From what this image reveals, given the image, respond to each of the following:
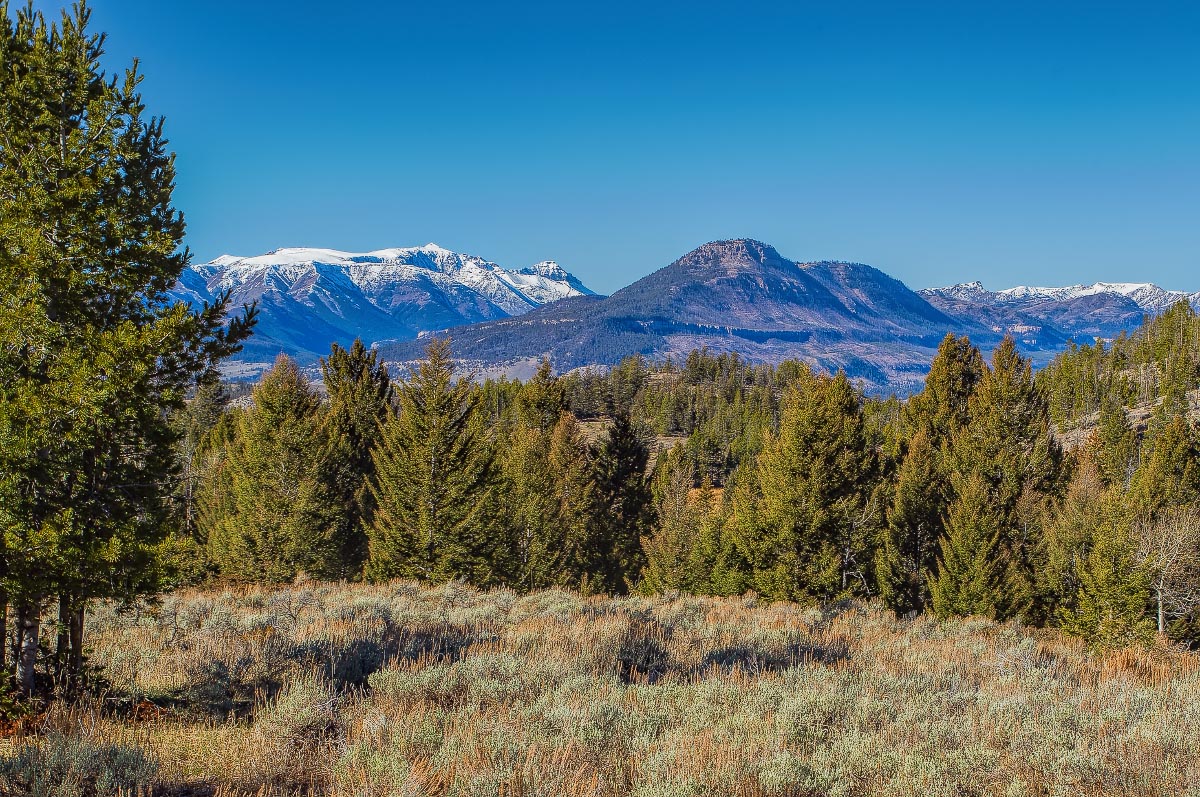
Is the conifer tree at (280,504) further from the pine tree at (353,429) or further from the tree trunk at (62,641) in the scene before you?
the tree trunk at (62,641)

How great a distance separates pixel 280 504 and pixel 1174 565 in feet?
123

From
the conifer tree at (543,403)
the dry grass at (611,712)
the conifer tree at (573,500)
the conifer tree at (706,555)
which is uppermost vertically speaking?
the conifer tree at (543,403)

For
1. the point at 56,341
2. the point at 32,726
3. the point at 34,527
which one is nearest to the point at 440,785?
the point at 32,726

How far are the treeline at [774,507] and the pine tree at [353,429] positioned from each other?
4.8 inches

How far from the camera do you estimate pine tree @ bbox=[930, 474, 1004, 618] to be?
101 ft

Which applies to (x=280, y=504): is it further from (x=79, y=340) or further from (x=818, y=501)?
(x=79, y=340)

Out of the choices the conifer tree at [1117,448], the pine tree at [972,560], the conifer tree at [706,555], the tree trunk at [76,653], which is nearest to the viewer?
the tree trunk at [76,653]

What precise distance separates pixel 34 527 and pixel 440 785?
4318 mm

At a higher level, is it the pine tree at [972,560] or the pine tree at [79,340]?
the pine tree at [79,340]

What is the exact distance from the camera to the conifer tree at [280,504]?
29297 mm

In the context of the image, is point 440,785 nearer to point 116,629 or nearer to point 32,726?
point 32,726

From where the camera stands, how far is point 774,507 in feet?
92.0

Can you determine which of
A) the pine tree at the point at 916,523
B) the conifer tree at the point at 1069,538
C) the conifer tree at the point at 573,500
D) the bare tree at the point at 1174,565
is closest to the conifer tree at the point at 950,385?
the pine tree at the point at 916,523

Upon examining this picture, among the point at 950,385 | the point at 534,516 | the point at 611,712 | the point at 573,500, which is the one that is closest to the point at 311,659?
the point at 611,712
